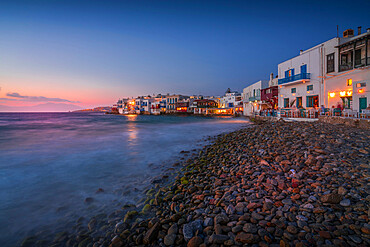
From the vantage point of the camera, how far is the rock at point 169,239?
3.24 metres

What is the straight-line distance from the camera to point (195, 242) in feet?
10.1

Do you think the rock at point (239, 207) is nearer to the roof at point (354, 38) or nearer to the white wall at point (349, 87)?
the white wall at point (349, 87)

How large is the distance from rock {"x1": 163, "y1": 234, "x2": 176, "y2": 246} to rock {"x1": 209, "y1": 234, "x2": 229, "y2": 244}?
2.19 ft

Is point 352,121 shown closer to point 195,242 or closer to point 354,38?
point 354,38

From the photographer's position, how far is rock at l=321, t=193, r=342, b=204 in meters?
3.61

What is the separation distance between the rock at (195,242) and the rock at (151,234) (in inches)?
28.8

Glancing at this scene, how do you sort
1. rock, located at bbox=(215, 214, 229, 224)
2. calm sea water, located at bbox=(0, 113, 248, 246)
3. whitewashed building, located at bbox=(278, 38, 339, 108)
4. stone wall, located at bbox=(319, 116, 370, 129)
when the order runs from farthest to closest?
whitewashed building, located at bbox=(278, 38, 339, 108) → stone wall, located at bbox=(319, 116, 370, 129) → calm sea water, located at bbox=(0, 113, 248, 246) → rock, located at bbox=(215, 214, 229, 224)

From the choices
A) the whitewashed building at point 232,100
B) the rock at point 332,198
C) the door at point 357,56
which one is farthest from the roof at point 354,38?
the whitewashed building at point 232,100

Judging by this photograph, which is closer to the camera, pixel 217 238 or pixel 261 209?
pixel 217 238

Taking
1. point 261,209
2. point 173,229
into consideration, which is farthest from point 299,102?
point 173,229

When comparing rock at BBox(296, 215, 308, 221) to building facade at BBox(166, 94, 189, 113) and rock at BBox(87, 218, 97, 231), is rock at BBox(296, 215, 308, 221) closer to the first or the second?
rock at BBox(87, 218, 97, 231)

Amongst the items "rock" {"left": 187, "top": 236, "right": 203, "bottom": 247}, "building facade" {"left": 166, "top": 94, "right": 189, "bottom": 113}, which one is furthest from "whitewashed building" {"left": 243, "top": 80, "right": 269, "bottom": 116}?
"building facade" {"left": 166, "top": 94, "right": 189, "bottom": 113}

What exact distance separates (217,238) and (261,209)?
125cm

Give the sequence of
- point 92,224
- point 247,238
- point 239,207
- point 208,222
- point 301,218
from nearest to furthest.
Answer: point 247,238 → point 301,218 → point 208,222 → point 239,207 → point 92,224
